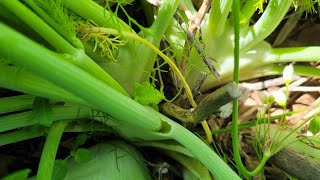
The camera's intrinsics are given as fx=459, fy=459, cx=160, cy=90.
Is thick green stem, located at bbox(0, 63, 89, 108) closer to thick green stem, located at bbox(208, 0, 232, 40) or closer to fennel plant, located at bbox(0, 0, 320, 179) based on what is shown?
fennel plant, located at bbox(0, 0, 320, 179)

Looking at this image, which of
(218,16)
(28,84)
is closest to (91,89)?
(28,84)

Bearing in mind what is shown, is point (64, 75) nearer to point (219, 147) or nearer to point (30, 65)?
point (30, 65)

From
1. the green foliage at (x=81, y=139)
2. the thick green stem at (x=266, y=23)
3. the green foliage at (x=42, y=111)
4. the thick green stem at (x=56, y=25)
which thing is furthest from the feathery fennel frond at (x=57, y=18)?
the thick green stem at (x=266, y=23)

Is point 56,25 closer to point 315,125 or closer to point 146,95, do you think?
point 146,95

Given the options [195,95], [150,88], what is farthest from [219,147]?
[150,88]

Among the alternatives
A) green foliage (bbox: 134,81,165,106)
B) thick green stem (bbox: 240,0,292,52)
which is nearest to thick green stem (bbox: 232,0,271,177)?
green foliage (bbox: 134,81,165,106)

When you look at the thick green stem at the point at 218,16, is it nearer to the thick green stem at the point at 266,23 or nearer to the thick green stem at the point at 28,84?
the thick green stem at the point at 266,23
